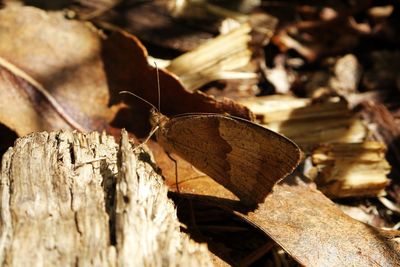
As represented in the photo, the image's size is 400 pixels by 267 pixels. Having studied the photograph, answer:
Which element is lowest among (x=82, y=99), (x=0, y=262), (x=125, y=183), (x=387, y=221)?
(x=387, y=221)

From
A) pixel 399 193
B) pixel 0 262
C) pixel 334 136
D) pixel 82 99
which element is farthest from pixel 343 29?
pixel 0 262

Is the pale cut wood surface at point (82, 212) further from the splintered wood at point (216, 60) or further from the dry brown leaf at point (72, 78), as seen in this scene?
the splintered wood at point (216, 60)

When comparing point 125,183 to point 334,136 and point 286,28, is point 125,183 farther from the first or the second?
point 286,28

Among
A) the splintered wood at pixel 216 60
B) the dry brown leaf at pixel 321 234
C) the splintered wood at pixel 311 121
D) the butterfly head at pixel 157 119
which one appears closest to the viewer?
the dry brown leaf at pixel 321 234

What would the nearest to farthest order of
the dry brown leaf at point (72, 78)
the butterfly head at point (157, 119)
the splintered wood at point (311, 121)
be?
1. the butterfly head at point (157, 119)
2. the dry brown leaf at point (72, 78)
3. the splintered wood at point (311, 121)

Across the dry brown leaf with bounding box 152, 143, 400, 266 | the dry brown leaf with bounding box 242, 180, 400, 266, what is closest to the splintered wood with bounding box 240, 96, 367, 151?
the dry brown leaf with bounding box 152, 143, 400, 266

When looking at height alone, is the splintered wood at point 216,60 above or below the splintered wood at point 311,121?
above

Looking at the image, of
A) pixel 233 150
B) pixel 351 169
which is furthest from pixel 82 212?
pixel 351 169

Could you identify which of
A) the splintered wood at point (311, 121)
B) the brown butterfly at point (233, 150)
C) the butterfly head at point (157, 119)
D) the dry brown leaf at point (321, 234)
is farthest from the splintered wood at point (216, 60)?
the dry brown leaf at point (321, 234)
